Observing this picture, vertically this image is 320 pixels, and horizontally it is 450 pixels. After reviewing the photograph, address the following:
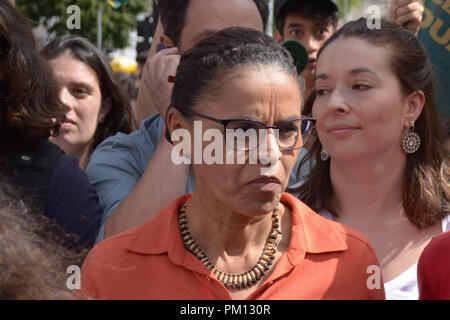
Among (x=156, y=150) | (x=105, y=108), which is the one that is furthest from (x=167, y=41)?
(x=105, y=108)

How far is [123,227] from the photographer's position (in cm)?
233

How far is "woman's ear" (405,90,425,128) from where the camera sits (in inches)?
105

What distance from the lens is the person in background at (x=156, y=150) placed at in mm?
2393

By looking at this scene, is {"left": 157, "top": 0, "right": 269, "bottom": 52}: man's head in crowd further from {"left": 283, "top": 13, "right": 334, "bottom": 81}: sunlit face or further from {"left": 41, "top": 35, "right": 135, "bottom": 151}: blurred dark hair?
{"left": 283, "top": 13, "right": 334, "bottom": 81}: sunlit face

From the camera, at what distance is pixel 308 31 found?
397 centimetres

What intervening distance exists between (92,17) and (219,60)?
31.5 feet

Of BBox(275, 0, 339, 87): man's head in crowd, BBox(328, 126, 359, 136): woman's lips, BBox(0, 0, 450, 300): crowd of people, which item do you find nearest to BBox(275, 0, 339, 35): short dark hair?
BBox(275, 0, 339, 87): man's head in crowd

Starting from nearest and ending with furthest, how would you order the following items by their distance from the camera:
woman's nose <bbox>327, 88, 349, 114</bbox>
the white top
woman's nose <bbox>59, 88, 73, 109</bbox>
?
the white top < woman's nose <bbox>327, 88, 349, 114</bbox> < woman's nose <bbox>59, 88, 73, 109</bbox>

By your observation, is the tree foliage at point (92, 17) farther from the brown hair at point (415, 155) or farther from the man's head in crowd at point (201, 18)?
the brown hair at point (415, 155)

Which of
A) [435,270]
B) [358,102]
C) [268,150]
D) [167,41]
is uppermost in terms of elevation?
[167,41]

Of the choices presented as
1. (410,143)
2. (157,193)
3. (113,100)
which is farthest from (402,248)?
(113,100)

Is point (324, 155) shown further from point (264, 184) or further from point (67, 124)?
point (67, 124)

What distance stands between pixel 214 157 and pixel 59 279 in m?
0.77

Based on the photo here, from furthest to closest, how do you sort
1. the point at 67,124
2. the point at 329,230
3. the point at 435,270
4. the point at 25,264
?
1. the point at 67,124
2. the point at 329,230
3. the point at 435,270
4. the point at 25,264
